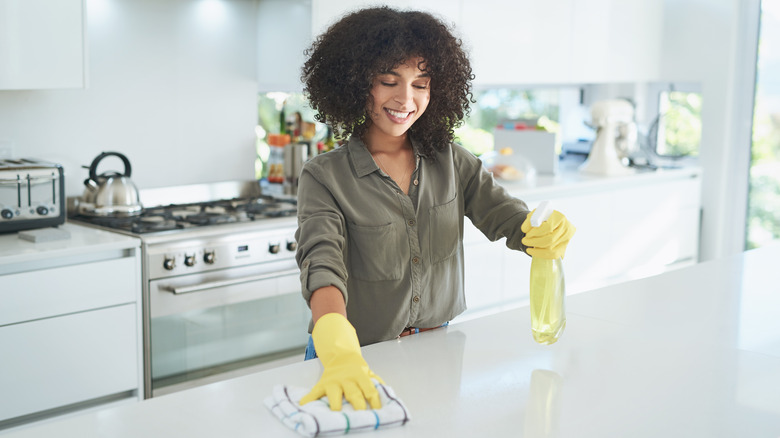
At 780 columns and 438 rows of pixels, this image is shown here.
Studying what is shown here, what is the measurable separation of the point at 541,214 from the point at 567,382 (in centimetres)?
29

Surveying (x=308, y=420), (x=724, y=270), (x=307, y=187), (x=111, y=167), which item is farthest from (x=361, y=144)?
(x=111, y=167)

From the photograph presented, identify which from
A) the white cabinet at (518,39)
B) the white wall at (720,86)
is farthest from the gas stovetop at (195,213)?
the white wall at (720,86)

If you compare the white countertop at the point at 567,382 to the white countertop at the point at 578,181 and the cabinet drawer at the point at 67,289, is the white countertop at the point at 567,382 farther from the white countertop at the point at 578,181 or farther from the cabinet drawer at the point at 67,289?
the white countertop at the point at 578,181

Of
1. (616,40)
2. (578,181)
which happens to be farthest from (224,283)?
(616,40)

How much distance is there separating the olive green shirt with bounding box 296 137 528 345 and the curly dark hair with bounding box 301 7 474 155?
5 cm

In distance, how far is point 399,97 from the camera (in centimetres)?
154

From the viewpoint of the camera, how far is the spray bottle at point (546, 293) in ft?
4.65

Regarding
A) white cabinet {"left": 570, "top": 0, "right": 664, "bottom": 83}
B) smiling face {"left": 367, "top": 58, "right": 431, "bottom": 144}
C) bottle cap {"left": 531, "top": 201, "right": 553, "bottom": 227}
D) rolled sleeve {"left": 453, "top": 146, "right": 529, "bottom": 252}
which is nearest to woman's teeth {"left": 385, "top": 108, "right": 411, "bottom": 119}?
smiling face {"left": 367, "top": 58, "right": 431, "bottom": 144}

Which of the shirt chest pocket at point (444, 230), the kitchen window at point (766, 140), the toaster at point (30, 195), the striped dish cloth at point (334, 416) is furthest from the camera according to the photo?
the kitchen window at point (766, 140)

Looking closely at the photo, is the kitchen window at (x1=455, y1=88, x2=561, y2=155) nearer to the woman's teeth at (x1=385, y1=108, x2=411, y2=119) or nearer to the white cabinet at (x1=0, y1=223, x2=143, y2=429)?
the white cabinet at (x1=0, y1=223, x2=143, y2=429)

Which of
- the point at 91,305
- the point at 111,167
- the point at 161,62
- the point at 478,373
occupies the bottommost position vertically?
the point at 91,305

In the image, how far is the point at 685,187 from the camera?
4262 mm

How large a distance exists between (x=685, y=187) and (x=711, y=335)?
2.87 metres

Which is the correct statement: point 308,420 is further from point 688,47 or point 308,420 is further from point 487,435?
point 688,47
